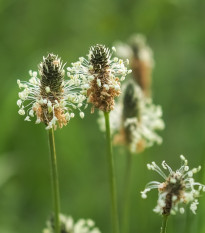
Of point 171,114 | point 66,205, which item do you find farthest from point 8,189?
point 171,114

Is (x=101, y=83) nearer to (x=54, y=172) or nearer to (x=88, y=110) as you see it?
(x=54, y=172)

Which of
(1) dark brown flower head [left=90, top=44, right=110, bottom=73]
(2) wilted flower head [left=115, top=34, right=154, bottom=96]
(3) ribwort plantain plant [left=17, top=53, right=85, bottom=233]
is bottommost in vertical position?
(3) ribwort plantain plant [left=17, top=53, right=85, bottom=233]

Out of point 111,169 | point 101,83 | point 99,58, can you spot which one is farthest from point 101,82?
point 111,169

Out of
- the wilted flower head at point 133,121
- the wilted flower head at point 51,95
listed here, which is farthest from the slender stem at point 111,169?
the wilted flower head at point 133,121

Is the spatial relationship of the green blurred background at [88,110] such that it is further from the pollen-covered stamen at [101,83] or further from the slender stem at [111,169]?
the pollen-covered stamen at [101,83]

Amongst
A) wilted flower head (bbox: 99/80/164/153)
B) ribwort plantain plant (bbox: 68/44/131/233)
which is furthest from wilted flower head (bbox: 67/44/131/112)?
wilted flower head (bbox: 99/80/164/153)

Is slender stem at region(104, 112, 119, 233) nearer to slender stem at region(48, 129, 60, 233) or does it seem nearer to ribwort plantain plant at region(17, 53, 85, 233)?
ribwort plantain plant at region(17, 53, 85, 233)
